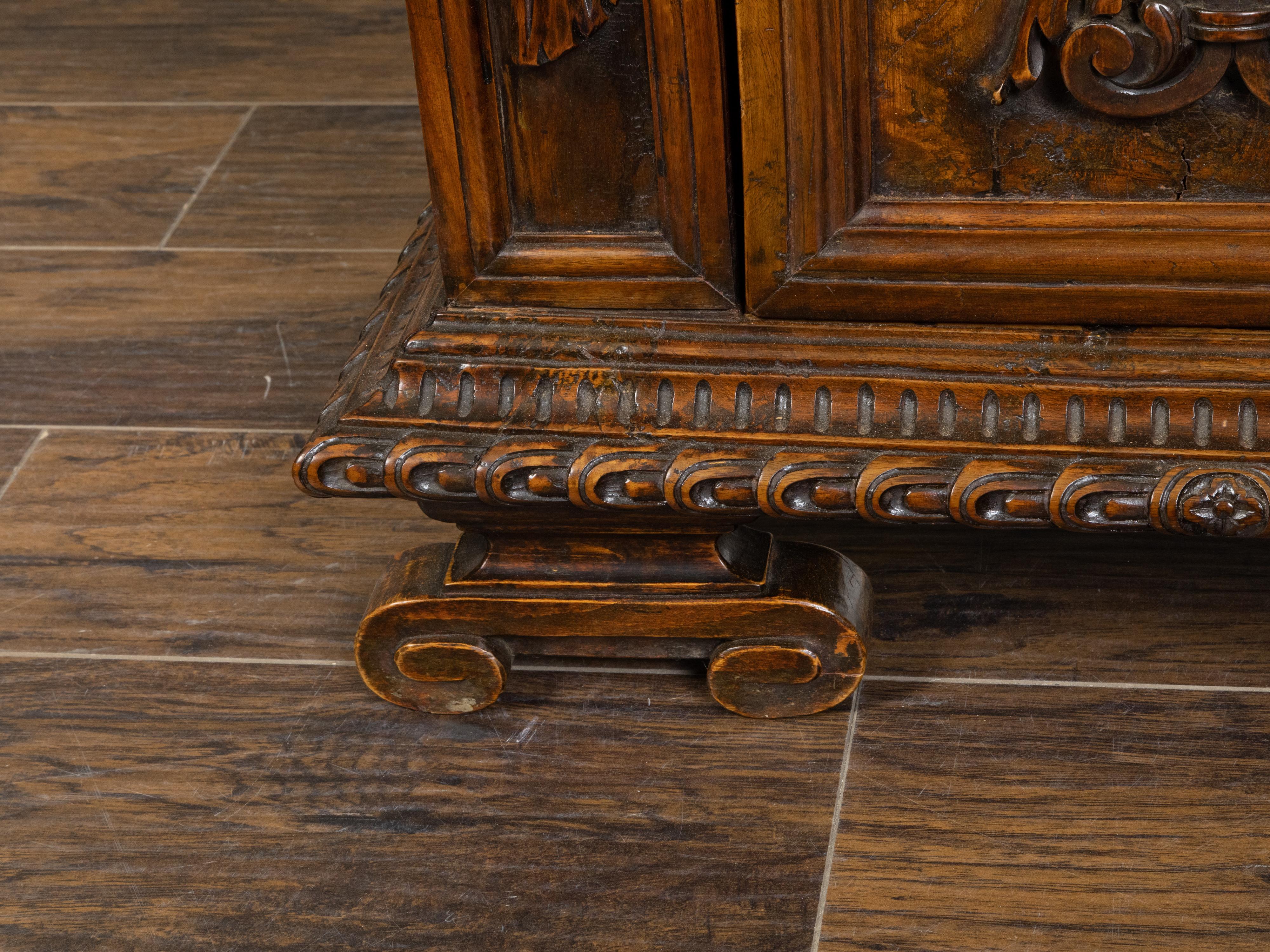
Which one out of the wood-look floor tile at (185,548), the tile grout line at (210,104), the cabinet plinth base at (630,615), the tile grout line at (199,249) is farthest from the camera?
the tile grout line at (210,104)

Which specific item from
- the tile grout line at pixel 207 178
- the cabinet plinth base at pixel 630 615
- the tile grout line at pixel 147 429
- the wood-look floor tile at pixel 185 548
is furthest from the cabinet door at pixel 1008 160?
the tile grout line at pixel 207 178

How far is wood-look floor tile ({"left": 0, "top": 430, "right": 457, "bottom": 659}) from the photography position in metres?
1.12

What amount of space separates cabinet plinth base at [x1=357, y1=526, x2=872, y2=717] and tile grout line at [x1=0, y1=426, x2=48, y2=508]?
461 millimetres

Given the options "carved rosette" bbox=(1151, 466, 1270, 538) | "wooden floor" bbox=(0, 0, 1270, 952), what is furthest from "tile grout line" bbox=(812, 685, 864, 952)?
"carved rosette" bbox=(1151, 466, 1270, 538)

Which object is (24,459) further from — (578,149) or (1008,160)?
(1008,160)

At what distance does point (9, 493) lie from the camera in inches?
50.4

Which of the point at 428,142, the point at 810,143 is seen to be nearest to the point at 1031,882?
the point at 810,143

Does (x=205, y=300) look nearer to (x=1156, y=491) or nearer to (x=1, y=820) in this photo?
(x=1, y=820)

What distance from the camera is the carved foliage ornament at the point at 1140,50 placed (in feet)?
2.57

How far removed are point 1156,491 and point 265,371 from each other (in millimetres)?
882

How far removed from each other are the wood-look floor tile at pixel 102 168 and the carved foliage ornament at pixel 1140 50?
1125 mm

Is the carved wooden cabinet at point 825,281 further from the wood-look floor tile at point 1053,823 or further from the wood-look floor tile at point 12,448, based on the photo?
the wood-look floor tile at point 12,448

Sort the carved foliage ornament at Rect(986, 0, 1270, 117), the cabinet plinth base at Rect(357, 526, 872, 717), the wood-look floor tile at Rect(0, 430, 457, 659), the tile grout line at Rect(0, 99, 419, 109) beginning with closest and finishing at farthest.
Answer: the carved foliage ornament at Rect(986, 0, 1270, 117), the cabinet plinth base at Rect(357, 526, 872, 717), the wood-look floor tile at Rect(0, 430, 457, 659), the tile grout line at Rect(0, 99, 419, 109)

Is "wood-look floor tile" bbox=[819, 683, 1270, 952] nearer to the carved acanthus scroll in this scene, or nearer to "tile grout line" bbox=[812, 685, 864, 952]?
"tile grout line" bbox=[812, 685, 864, 952]
